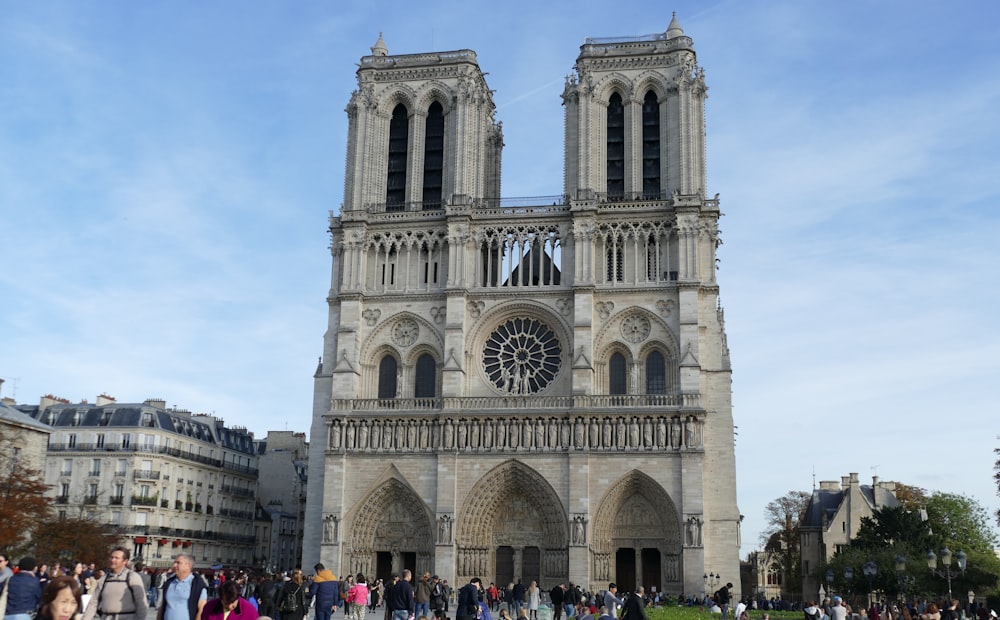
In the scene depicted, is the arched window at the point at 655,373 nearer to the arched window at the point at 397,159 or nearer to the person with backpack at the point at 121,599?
the arched window at the point at 397,159

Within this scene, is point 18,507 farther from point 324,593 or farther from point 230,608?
point 230,608

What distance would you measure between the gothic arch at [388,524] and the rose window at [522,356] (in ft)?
17.9

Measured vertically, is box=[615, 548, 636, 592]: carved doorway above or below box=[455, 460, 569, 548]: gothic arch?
below

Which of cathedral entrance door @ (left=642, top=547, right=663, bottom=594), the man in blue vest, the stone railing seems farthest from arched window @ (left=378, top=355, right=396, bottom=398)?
the man in blue vest

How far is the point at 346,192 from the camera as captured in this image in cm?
4412

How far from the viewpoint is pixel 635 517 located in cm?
3903

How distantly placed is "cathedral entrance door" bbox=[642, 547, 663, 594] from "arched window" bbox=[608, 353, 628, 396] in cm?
596

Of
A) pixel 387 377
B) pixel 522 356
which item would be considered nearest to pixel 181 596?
pixel 522 356

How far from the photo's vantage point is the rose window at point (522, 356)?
41438 mm

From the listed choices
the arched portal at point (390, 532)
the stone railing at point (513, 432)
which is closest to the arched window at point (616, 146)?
the stone railing at point (513, 432)

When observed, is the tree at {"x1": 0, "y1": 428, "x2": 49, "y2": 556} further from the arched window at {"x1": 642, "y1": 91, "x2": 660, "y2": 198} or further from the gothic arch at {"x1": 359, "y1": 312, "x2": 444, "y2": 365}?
the arched window at {"x1": 642, "y1": 91, "x2": 660, "y2": 198}

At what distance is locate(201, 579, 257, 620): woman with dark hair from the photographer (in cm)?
803

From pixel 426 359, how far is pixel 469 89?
1121cm

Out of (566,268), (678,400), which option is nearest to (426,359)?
(566,268)
